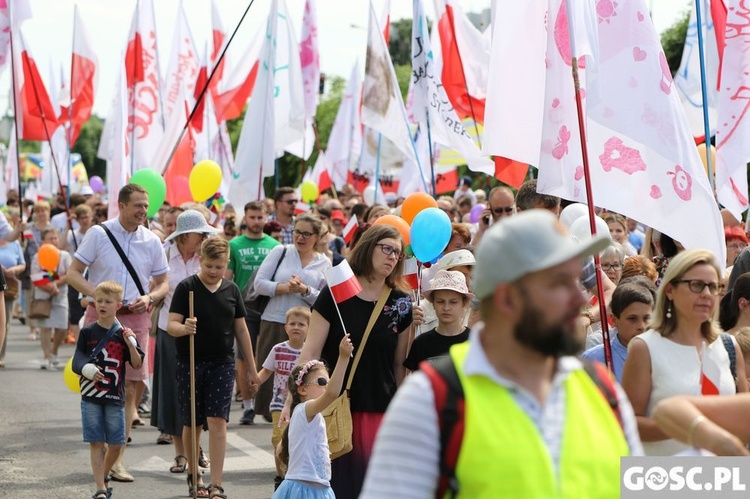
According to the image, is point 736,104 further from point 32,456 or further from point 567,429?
point 567,429

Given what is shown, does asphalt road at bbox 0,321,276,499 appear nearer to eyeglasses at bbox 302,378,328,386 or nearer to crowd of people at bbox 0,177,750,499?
crowd of people at bbox 0,177,750,499

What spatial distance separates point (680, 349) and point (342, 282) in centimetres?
230

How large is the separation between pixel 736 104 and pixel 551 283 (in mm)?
6774

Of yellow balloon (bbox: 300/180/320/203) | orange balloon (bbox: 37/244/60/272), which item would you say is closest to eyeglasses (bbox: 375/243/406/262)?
orange balloon (bbox: 37/244/60/272)

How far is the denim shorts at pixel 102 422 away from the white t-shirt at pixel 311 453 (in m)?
2.03

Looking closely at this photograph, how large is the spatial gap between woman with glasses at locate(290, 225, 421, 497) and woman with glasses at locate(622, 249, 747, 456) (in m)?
2.15

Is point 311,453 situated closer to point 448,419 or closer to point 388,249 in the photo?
point 388,249

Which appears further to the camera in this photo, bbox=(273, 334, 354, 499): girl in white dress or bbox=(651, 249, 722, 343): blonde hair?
bbox=(273, 334, 354, 499): girl in white dress

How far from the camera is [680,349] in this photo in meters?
4.76

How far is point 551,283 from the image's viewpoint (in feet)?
9.40

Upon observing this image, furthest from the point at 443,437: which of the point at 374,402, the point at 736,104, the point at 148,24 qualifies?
the point at 148,24

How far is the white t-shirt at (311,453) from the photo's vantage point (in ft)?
22.7
